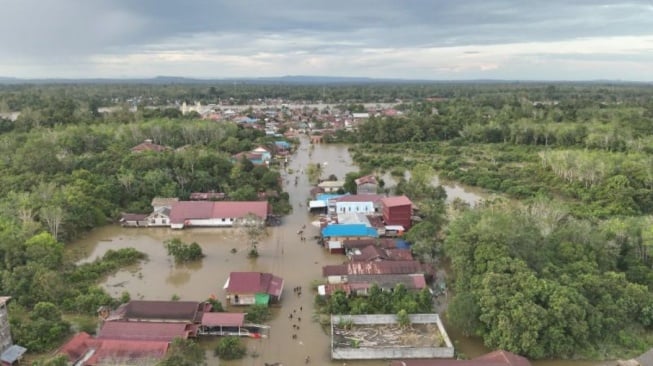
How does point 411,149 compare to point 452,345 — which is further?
point 411,149

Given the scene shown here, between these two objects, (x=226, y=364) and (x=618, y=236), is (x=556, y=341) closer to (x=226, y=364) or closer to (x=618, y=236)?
(x=618, y=236)

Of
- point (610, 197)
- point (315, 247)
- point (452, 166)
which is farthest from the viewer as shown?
point (452, 166)

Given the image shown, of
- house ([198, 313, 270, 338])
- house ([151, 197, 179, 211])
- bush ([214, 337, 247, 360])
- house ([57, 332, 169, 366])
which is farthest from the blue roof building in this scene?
house ([57, 332, 169, 366])

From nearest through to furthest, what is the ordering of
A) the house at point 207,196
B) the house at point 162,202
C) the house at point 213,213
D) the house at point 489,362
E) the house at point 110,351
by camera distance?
1. the house at point 489,362
2. the house at point 110,351
3. the house at point 213,213
4. the house at point 162,202
5. the house at point 207,196

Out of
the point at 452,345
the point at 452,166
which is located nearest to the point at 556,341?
the point at 452,345

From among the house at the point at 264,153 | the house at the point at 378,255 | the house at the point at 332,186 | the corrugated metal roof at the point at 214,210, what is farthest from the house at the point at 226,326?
the house at the point at 264,153

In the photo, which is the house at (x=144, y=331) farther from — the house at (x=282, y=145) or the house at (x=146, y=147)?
the house at (x=282, y=145)

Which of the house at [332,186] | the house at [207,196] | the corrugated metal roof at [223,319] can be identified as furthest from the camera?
the house at [332,186]
